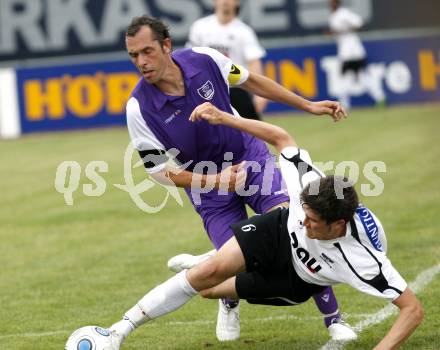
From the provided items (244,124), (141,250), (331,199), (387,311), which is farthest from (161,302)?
(141,250)

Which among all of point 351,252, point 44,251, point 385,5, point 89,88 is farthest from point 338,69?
point 351,252

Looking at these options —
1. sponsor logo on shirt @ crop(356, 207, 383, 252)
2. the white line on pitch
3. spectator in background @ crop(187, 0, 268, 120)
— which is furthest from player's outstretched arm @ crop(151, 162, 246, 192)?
spectator in background @ crop(187, 0, 268, 120)

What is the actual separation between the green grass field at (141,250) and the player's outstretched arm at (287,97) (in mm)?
1536

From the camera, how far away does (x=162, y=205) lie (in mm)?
13859

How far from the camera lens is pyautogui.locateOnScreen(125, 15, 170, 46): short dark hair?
23.0ft

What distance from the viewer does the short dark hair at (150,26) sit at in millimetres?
7020

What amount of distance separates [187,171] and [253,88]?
854mm

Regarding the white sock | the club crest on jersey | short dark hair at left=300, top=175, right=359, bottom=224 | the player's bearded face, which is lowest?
the white sock

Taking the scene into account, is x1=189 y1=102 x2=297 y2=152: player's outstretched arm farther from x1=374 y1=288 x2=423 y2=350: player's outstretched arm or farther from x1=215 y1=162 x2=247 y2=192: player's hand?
x1=374 y1=288 x2=423 y2=350: player's outstretched arm

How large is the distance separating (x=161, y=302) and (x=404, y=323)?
1552mm

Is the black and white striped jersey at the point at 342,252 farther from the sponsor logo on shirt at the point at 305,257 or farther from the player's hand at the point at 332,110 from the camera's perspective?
the player's hand at the point at 332,110

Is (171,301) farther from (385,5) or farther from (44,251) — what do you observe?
(385,5)

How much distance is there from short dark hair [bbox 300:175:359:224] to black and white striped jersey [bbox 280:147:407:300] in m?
0.18

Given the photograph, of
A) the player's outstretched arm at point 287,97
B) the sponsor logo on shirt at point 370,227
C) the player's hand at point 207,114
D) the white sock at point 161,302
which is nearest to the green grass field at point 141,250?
the white sock at point 161,302
